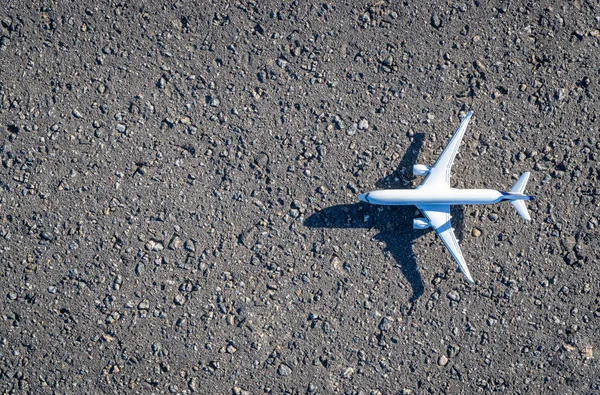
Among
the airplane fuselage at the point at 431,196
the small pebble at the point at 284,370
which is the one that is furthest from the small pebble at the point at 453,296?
the small pebble at the point at 284,370

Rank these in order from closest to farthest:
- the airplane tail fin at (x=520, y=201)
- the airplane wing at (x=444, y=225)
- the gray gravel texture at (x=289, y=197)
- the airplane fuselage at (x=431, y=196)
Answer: the airplane fuselage at (x=431, y=196)
the airplane tail fin at (x=520, y=201)
the airplane wing at (x=444, y=225)
the gray gravel texture at (x=289, y=197)

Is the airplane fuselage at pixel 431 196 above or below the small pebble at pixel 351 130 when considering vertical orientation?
below

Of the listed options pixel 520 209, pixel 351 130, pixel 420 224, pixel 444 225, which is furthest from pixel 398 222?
pixel 520 209

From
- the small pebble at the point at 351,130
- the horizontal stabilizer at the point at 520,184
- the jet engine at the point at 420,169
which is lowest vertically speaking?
the horizontal stabilizer at the point at 520,184

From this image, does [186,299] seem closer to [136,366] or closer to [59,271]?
[136,366]

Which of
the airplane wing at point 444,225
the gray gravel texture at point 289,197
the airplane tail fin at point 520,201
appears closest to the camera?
Answer: the airplane tail fin at point 520,201

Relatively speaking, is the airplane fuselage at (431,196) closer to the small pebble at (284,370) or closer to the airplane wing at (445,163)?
the airplane wing at (445,163)

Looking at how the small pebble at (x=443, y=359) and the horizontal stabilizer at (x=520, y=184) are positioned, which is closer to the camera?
the horizontal stabilizer at (x=520, y=184)
